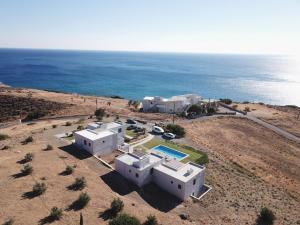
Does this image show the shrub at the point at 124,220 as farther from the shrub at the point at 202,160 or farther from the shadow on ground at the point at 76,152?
the shrub at the point at 202,160

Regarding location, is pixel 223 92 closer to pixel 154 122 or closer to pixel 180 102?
pixel 180 102

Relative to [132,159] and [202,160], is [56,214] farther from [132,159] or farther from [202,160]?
[202,160]

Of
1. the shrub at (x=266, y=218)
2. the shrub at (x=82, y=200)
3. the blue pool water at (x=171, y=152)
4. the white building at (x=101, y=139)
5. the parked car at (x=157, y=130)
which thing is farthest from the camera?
the parked car at (x=157, y=130)

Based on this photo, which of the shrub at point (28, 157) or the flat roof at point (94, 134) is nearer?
the shrub at point (28, 157)

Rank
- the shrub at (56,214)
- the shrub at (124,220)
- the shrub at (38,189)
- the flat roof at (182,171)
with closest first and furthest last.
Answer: the shrub at (124,220) → the shrub at (56,214) → the shrub at (38,189) → the flat roof at (182,171)

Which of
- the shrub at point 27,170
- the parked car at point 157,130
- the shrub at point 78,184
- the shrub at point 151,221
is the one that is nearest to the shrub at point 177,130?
the parked car at point 157,130

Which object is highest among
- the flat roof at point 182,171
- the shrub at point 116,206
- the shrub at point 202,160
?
the flat roof at point 182,171

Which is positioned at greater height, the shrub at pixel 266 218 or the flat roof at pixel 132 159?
the flat roof at pixel 132 159
